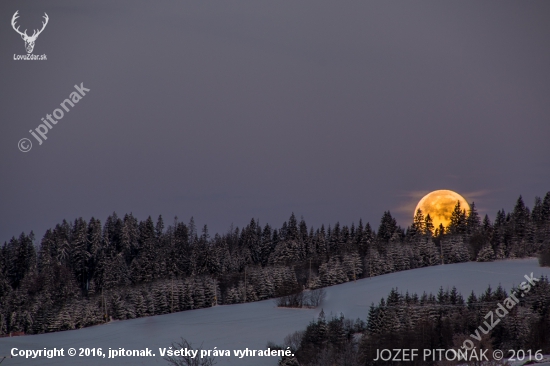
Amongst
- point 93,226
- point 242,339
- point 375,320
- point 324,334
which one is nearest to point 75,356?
point 242,339

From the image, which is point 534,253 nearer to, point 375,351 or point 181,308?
point 181,308

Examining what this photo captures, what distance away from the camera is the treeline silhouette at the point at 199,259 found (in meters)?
92.5

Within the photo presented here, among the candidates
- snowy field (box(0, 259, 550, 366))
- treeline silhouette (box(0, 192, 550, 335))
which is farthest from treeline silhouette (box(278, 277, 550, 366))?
treeline silhouette (box(0, 192, 550, 335))

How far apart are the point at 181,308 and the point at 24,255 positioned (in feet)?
152

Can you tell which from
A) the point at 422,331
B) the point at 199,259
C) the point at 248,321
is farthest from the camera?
the point at 199,259

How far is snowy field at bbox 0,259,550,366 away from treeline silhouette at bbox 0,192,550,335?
4.53 metres

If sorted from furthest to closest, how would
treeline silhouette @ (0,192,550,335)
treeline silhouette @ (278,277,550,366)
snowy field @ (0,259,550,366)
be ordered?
treeline silhouette @ (0,192,550,335) < snowy field @ (0,259,550,366) < treeline silhouette @ (278,277,550,366)

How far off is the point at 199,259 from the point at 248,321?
131ft

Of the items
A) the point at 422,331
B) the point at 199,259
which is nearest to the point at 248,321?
the point at 422,331

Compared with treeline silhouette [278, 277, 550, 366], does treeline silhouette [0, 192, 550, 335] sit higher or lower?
higher

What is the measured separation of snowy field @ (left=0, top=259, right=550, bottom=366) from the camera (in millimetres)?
61469

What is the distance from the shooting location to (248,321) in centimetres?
7694

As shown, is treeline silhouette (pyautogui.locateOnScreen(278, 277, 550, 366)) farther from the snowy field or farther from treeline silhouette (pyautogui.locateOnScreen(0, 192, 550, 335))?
treeline silhouette (pyautogui.locateOnScreen(0, 192, 550, 335))

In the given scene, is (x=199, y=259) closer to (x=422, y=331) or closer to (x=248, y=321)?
(x=248, y=321)
